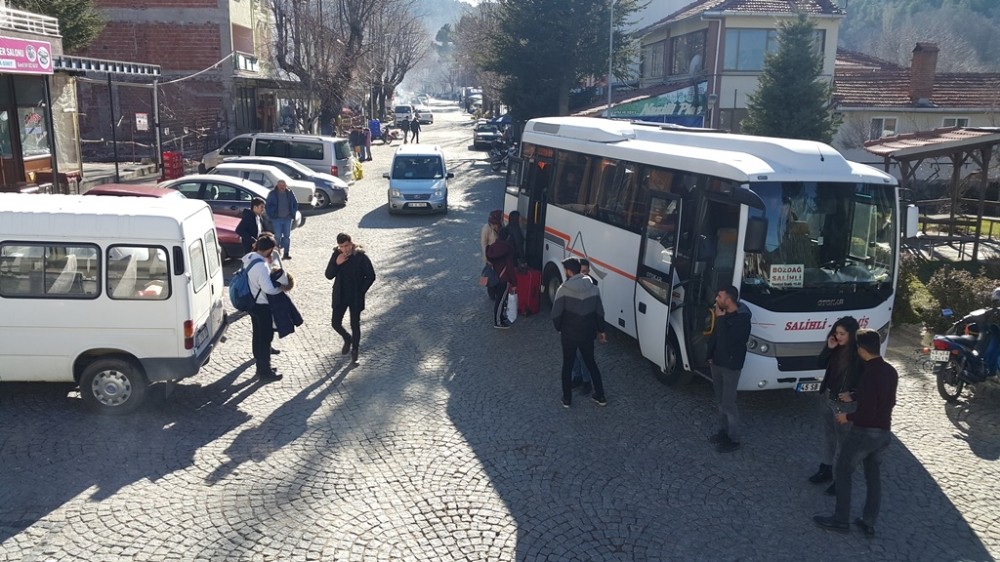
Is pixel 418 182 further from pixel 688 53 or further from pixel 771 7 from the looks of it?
pixel 771 7

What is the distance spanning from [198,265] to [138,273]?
2.39 ft

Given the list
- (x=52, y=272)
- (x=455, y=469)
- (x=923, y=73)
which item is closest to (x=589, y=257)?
(x=455, y=469)

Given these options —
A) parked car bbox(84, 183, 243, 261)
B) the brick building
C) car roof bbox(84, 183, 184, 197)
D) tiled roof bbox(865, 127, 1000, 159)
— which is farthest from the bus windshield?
the brick building

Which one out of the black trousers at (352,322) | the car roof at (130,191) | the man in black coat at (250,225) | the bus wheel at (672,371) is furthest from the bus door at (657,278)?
the car roof at (130,191)

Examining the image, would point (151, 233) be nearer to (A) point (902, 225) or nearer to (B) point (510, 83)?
(A) point (902, 225)

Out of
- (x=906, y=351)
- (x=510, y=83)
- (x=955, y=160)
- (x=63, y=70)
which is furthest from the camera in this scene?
(x=510, y=83)

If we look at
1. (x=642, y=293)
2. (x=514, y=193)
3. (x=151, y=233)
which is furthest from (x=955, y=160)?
(x=151, y=233)

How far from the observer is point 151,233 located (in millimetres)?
8211

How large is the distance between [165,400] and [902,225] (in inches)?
323

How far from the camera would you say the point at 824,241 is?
27.8 feet

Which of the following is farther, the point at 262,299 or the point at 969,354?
the point at 262,299

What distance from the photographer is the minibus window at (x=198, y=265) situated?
28.2 ft

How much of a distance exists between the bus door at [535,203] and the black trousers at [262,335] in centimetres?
534

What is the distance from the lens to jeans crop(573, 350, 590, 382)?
9781mm
